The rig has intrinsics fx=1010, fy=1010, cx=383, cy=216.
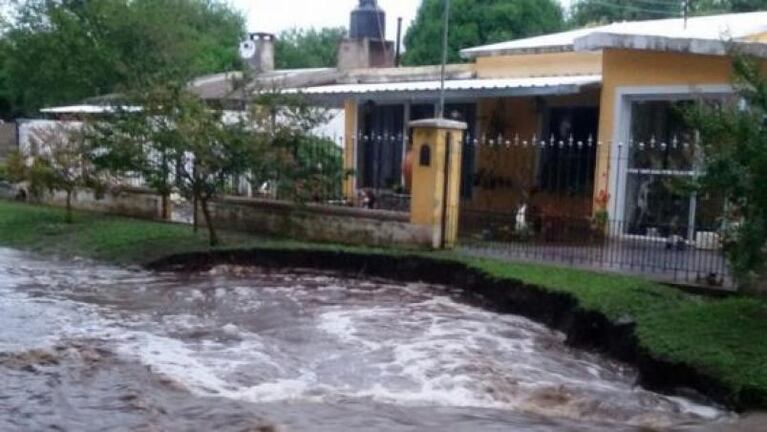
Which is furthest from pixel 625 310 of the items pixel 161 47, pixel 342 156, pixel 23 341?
pixel 161 47

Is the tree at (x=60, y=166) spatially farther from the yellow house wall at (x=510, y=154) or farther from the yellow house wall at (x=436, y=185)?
the yellow house wall at (x=510, y=154)

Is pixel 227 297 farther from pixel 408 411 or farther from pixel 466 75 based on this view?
pixel 466 75

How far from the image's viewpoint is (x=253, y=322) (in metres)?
12.3

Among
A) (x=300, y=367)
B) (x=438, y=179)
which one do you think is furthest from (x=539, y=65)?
(x=300, y=367)

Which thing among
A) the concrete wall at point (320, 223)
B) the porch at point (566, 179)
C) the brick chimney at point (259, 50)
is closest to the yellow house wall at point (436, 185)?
the concrete wall at point (320, 223)

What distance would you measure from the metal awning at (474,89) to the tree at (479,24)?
1575 centimetres

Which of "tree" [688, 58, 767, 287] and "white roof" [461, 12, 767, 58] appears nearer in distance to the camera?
"tree" [688, 58, 767, 287]

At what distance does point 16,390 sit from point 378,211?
27.0ft

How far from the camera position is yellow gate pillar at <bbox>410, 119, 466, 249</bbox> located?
15.5 metres

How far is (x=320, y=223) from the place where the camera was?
17.1 meters

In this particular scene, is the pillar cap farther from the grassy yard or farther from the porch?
the grassy yard

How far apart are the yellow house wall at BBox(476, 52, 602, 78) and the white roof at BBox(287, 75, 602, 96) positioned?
53 centimetres

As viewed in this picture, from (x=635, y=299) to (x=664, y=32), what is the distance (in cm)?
712

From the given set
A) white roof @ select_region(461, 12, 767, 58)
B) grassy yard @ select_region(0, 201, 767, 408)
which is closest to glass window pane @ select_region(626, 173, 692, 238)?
white roof @ select_region(461, 12, 767, 58)
